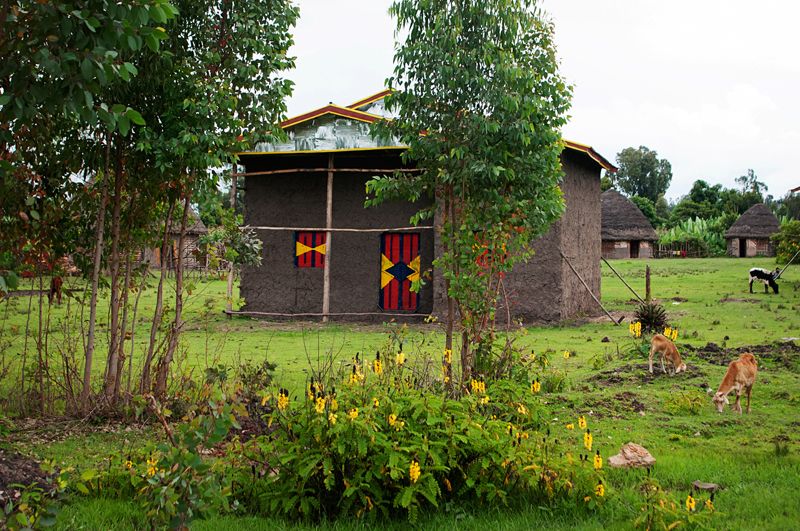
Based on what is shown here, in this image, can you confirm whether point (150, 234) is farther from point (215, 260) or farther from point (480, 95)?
point (480, 95)

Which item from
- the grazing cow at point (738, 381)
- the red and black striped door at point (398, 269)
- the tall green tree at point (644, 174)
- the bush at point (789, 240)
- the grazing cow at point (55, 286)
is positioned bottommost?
the grazing cow at point (738, 381)

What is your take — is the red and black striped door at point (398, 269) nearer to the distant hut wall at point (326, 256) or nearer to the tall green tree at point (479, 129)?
the distant hut wall at point (326, 256)

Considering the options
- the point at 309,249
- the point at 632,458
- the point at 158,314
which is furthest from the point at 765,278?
the point at 158,314

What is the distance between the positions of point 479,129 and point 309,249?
32.5 ft

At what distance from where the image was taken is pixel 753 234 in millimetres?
47438

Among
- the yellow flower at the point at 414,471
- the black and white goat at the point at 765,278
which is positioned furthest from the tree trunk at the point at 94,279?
the black and white goat at the point at 765,278

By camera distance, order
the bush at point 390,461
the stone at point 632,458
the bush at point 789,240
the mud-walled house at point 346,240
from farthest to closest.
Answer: the bush at point 789,240 < the mud-walled house at point 346,240 < the stone at point 632,458 < the bush at point 390,461

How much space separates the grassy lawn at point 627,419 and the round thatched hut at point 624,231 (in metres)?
31.2

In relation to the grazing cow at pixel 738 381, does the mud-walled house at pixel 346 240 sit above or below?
above

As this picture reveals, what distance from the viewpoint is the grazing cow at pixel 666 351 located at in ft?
30.0

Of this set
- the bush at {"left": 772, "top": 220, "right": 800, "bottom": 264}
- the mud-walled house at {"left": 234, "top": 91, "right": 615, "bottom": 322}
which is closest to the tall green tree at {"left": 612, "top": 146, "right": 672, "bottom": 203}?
the bush at {"left": 772, "top": 220, "right": 800, "bottom": 264}

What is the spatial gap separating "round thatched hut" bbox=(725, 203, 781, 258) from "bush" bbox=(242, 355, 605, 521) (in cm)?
4718

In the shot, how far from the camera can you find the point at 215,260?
7.44 meters

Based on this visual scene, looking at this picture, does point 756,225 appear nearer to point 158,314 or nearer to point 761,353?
point 761,353
